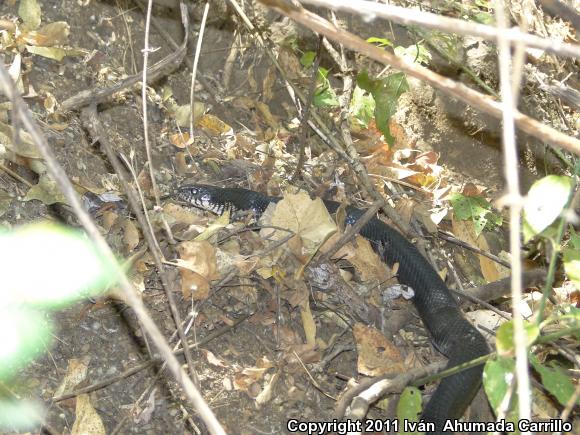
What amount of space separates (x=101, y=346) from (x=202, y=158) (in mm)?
1891

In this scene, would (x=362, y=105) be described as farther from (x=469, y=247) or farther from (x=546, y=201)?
(x=546, y=201)

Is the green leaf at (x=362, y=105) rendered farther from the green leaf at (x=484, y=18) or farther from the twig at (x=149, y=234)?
the twig at (x=149, y=234)

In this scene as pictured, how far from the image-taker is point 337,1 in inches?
45.4

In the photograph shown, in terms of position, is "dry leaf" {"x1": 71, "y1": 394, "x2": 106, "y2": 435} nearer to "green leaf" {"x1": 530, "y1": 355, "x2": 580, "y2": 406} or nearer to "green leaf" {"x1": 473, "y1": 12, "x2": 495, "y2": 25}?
"green leaf" {"x1": 530, "y1": 355, "x2": 580, "y2": 406}

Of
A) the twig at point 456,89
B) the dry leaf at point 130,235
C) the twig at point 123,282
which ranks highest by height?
the twig at point 456,89

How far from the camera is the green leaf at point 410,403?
2873 mm

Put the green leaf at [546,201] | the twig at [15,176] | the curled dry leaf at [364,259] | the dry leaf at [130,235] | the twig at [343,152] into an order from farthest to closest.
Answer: the twig at [343,152], the curled dry leaf at [364,259], the dry leaf at [130,235], the twig at [15,176], the green leaf at [546,201]

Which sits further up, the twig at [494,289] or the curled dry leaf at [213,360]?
the twig at [494,289]

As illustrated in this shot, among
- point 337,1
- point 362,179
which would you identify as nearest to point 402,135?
point 362,179

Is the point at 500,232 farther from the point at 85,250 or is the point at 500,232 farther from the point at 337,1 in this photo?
the point at 337,1

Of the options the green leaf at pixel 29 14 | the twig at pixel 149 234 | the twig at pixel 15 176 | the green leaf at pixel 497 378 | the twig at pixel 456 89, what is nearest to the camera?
the twig at pixel 456 89

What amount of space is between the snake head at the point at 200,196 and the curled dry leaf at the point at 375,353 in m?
1.36

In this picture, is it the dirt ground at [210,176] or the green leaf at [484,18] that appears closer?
the dirt ground at [210,176]

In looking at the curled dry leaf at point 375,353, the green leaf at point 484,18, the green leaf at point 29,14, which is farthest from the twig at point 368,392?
the green leaf at point 29,14
